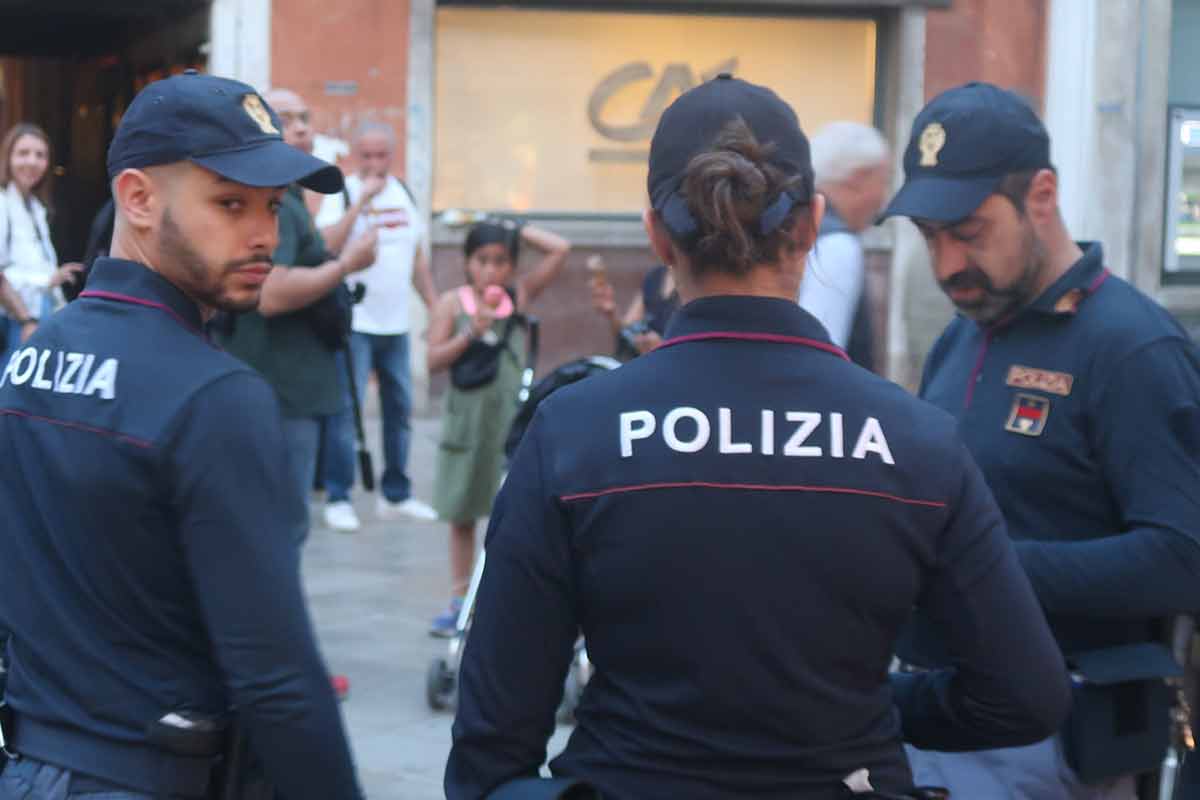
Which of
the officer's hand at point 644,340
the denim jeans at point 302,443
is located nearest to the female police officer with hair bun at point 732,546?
the officer's hand at point 644,340

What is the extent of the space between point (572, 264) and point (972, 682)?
1124cm

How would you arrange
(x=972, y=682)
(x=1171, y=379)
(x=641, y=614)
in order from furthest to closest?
(x=1171, y=379) → (x=972, y=682) → (x=641, y=614)

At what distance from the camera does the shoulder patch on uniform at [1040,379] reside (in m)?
3.10

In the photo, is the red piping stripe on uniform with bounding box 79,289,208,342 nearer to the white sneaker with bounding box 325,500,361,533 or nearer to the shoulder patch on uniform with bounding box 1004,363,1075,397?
the shoulder patch on uniform with bounding box 1004,363,1075,397

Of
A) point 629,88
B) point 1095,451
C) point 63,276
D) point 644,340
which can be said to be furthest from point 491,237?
point 629,88

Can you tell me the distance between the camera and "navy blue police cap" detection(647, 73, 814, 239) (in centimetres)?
224

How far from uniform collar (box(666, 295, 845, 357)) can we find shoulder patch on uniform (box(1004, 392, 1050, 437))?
3.15ft

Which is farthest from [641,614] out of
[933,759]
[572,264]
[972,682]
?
[572,264]

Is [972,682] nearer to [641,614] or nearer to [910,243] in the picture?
[641,614]

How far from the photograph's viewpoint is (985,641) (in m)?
2.29

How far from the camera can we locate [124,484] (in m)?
2.39

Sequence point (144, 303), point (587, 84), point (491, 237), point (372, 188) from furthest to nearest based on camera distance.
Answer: point (587, 84)
point (372, 188)
point (491, 237)
point (144, 303)

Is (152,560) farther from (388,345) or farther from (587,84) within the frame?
(587,84)

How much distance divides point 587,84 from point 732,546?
39.1ft
